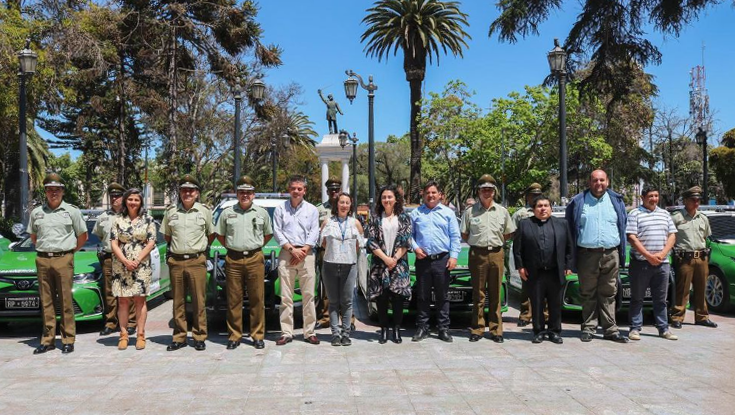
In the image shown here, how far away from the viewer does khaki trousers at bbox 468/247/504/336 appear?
7.21 meters

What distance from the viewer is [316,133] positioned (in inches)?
2162

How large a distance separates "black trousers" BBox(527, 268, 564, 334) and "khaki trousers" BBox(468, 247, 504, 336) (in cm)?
41

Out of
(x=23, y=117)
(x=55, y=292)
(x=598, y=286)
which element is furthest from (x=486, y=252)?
(x=23, y=117)

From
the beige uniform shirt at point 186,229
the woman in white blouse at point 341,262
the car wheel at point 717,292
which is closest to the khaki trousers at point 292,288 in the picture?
the woman in white blouse at point 341,262

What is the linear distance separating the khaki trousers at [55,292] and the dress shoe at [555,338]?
5.56 meters

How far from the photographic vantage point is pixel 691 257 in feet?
26.8

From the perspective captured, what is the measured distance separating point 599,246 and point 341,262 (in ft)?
10.00

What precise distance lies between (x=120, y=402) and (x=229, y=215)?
2636 mm

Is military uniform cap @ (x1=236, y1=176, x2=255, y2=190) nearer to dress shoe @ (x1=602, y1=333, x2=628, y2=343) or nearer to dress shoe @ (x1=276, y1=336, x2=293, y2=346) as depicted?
dress shoe @ (x1=276, y1=336, x2=293, y2=346)

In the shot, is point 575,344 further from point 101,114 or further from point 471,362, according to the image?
point 101,114

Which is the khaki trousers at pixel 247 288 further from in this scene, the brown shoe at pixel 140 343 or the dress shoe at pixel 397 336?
the dress shoe at pixel 397 336

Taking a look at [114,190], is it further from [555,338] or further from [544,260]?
[555,338]

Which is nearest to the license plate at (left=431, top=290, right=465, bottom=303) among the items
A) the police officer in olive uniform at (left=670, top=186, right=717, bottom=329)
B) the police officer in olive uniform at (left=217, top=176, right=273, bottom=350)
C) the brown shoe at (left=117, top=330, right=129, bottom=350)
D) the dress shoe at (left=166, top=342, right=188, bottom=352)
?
the police officer in olive uniform at (left=217, top=176, right=273, bottom=350)

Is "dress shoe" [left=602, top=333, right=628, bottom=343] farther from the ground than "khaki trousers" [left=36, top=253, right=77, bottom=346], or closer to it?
closer to it
